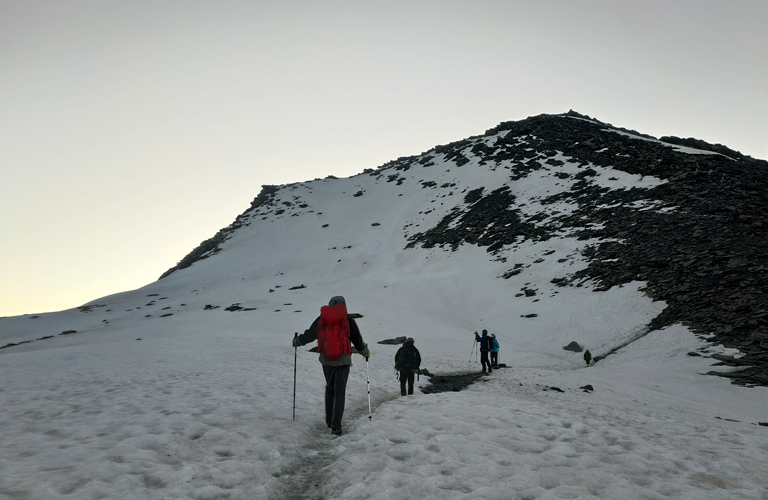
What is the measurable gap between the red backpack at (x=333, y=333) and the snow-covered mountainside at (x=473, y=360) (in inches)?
63.2

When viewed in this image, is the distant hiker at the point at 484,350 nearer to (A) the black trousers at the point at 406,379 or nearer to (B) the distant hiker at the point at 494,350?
(B) the distant hiker at the point at 494,350

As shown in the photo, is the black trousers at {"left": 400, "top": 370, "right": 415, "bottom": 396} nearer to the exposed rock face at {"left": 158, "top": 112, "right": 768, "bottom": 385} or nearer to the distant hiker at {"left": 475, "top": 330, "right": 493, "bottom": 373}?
the distant hiker at {"left": 475, "top": 330, "right": 493, "bottom": 373}

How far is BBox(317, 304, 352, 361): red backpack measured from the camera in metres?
8.09

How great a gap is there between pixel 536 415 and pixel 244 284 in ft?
173

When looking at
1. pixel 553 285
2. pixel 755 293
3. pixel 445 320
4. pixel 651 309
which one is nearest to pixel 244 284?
pixel 445 320

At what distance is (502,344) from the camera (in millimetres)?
26281

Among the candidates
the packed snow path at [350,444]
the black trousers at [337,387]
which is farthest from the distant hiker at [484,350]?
the black trousers at [337,387]

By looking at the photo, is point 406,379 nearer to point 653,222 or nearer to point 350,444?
point 350,444

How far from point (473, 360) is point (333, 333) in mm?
15965

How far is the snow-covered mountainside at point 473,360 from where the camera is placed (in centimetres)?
571

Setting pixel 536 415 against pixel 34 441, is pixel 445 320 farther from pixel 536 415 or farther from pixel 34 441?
pixel 34 441

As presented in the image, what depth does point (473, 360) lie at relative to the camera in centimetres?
2239

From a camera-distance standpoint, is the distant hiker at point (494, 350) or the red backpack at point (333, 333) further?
the distant hiker at point (494, 350)

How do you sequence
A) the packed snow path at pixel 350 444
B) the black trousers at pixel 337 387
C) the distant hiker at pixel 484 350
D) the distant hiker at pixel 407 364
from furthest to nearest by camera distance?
the distant hiker at pixel 484 350
the distant hiker at pixel 407 364
the black trousers at pixel 337 387
the packed snow path at pixel 350 444
